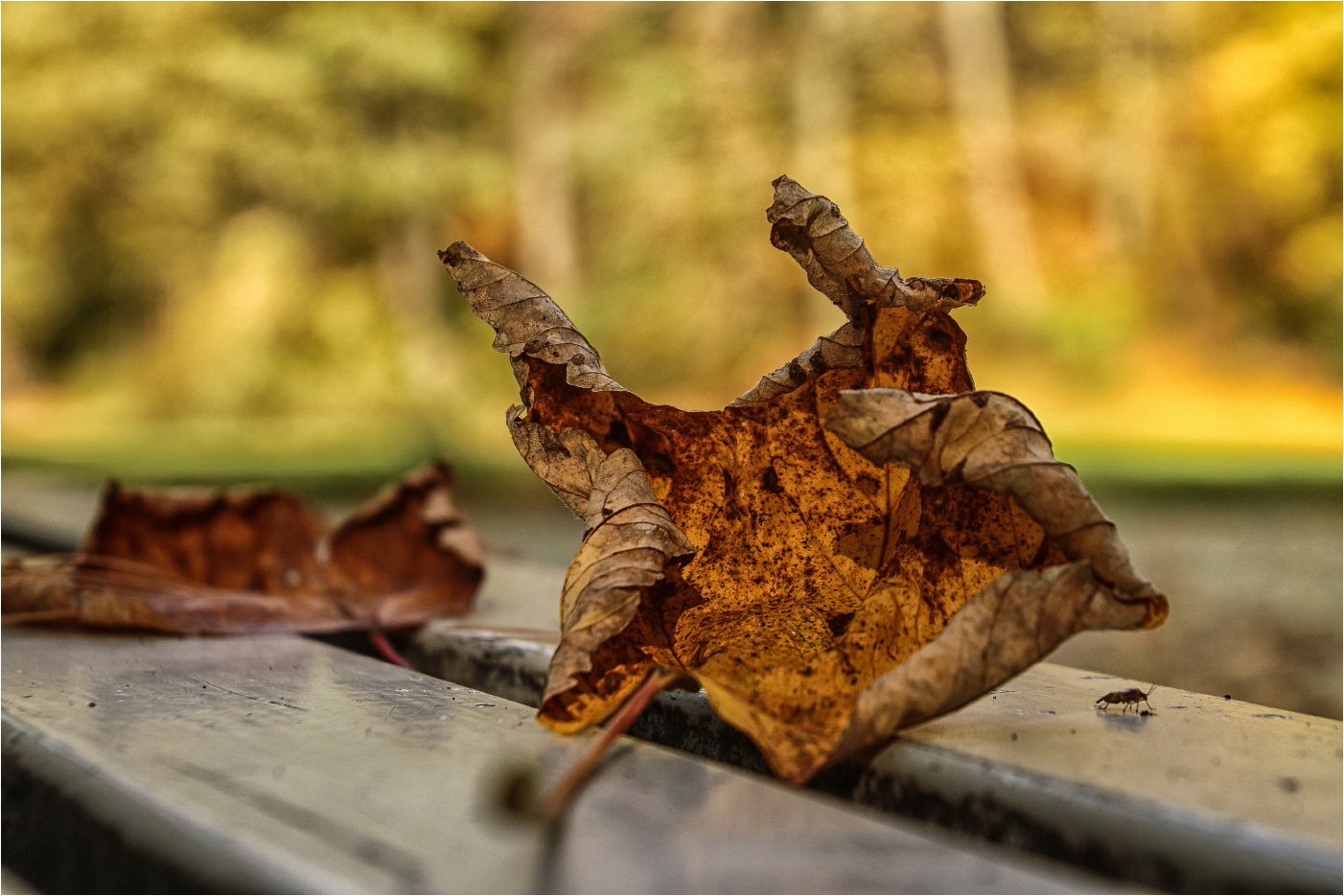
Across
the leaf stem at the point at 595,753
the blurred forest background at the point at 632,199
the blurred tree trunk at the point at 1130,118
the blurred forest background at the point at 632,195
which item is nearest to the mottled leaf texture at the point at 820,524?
the leaf stem at the point at 595,753

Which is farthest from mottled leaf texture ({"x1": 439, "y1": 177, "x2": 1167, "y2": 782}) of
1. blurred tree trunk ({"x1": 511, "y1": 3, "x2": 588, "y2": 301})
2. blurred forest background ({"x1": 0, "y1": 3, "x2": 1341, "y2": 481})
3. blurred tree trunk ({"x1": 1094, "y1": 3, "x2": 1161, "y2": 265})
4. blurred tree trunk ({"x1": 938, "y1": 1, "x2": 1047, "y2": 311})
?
blurred tree trunk ({"x1": 511, "y1": 3, "x2": 588, "y2": 301})

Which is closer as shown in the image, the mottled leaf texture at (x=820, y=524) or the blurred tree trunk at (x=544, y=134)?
the mottled leaf texture at (x=820, y=524)

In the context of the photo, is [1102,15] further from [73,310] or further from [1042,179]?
[73,310]

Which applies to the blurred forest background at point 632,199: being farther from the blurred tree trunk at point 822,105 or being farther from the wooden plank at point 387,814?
the wooden plank at point 387,814

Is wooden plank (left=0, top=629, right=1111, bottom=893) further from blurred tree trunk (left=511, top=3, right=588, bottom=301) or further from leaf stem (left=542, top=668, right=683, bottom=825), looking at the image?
blurred tree trunk (left=511, top=3, right=588, bottom=301)

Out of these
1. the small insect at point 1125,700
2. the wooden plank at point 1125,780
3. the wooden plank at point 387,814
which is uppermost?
the small insect at point 1125,700

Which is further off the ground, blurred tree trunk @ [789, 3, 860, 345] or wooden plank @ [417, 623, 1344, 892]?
blurred tree trunk @ [789, 3, 860, 345]

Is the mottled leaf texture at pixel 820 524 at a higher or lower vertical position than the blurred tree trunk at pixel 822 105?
lower
